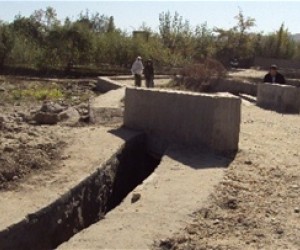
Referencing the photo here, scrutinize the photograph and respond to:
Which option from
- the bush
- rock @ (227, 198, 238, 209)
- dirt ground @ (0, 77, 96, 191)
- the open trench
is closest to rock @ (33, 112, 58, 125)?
dirt ground @ (0, 77, 96, 191)

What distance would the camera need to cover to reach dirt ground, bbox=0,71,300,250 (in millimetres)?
4910

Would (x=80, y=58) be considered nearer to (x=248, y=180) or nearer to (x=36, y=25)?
(x=36, y=25)

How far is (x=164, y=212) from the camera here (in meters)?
5.42

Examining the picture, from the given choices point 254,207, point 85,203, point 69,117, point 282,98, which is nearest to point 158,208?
point 254,207

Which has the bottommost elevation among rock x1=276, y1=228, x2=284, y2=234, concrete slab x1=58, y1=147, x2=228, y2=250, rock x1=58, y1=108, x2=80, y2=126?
rock x1=276, y1=228, x2=284, y2=234

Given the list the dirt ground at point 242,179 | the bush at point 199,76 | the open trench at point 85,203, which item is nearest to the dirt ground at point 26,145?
the dirt ground at point 242,179

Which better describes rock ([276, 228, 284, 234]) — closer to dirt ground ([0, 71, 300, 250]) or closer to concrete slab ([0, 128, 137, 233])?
dirt ground ([0, 71, 300, 250])

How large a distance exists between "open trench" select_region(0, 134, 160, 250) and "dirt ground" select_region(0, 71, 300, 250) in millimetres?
631

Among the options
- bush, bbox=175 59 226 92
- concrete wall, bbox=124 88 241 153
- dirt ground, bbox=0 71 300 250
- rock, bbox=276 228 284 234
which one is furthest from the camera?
bush, bbox=175 59 226 92

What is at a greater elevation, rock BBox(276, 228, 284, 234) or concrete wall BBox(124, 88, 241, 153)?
concrete wall BBox(124, 88, 241, 153)

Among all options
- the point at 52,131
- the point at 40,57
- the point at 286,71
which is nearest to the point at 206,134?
the point at 52,131

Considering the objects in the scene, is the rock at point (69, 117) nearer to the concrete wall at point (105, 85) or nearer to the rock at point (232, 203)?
the rock at point (232, 203)

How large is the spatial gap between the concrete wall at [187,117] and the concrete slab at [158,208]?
605 millimetres

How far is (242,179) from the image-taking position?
21.8 feet
